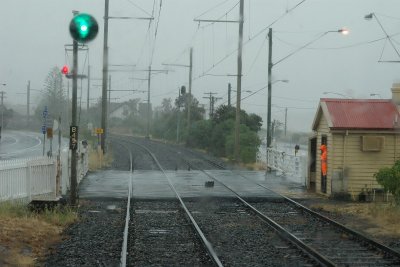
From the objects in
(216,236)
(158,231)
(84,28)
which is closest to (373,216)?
(216,236)

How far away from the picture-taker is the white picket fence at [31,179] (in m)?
15.5

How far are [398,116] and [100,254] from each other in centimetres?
1297

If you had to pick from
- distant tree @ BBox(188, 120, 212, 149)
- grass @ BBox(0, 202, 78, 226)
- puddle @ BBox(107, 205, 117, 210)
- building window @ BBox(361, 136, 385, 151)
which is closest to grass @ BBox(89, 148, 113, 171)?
puddle @ BBox(107, 205, 117, 210)

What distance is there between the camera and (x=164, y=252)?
10539 mm

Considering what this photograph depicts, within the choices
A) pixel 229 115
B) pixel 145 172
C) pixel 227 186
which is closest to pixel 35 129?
pixel 229 115

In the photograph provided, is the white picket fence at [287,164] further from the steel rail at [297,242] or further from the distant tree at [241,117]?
the distant tree at [241,117]

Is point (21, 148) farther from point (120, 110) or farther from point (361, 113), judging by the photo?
point (120, 110)

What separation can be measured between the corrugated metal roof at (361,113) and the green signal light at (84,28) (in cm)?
959

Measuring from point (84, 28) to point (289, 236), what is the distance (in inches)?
241

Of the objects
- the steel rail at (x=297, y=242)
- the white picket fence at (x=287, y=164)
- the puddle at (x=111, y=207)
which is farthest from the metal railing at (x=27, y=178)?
the white picket fence at (x=287, y=164)

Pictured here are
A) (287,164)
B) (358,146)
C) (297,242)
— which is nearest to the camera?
(297,242)

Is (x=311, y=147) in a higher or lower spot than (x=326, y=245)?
higher

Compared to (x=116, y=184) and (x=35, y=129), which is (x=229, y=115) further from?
(x=35, y=129)

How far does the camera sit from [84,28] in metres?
12.6
